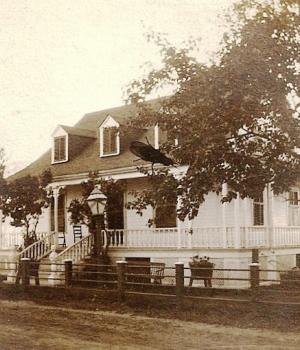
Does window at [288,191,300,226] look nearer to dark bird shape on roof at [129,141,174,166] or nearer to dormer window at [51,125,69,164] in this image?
dormer window at [51,125,69,164]

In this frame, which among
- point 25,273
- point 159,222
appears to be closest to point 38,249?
point 159,222

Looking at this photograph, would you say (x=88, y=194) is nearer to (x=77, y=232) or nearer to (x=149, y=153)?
(x=77, y=232)

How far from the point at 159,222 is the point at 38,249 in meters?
5.34

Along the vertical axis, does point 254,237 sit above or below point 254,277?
above

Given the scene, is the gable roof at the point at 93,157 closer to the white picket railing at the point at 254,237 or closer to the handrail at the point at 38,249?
the handrail at the point at 38,249

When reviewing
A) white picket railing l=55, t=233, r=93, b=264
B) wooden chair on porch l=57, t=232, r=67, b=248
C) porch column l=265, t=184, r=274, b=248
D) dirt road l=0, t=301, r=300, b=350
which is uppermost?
porch column l=265, t=184, r=274, b=248

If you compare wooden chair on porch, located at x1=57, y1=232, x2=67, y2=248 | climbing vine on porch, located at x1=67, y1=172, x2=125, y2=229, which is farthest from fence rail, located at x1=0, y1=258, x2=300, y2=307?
wooden chair on porch, located at x1=57, y1=232, x2=67, y2=248

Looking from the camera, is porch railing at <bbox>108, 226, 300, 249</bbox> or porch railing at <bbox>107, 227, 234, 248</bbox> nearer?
porch railing at <bbox>108, 226, 300, 249</bbox>

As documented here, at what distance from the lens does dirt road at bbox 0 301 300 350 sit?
412 inches

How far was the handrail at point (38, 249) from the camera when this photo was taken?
956 inches

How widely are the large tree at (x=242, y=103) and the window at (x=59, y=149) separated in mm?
13964

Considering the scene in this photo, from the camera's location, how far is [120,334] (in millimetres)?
11719

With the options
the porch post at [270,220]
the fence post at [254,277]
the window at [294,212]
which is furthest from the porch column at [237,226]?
the fence post at [254,277]

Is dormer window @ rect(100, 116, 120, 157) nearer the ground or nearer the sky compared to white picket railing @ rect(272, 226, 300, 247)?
nearer the sky
